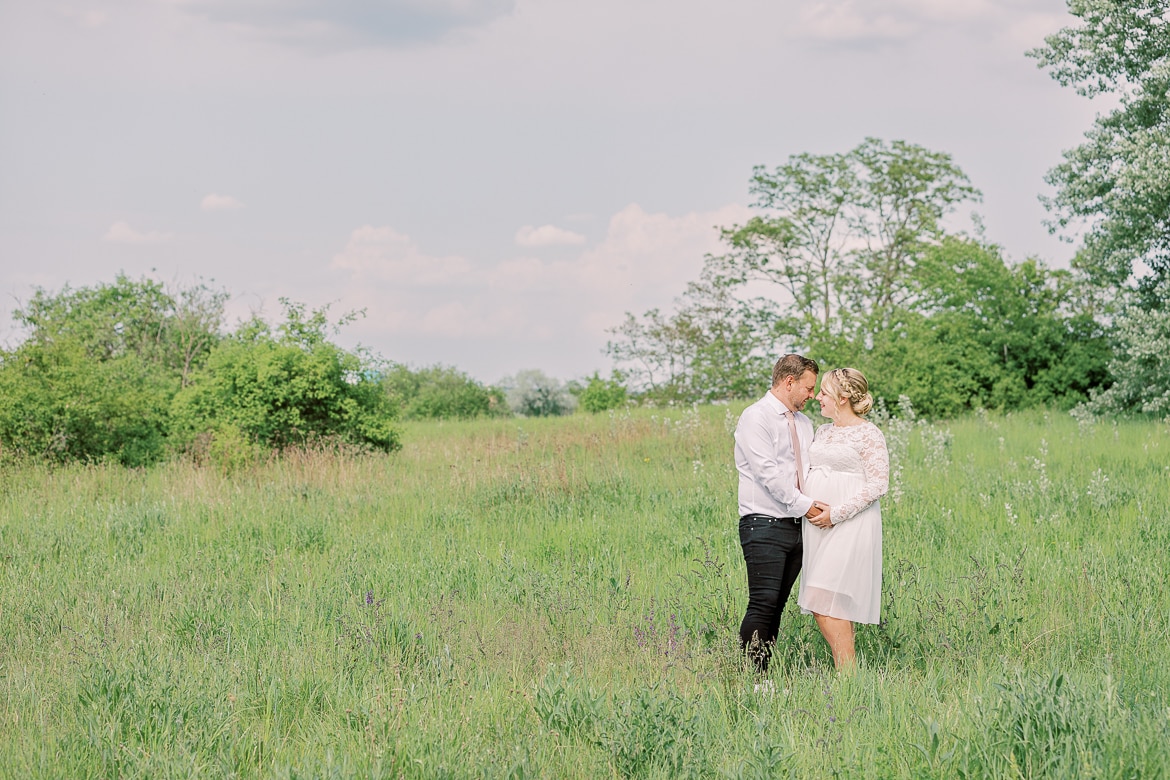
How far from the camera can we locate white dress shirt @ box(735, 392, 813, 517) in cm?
557

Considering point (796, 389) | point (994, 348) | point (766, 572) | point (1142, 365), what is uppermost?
point (994, 348)

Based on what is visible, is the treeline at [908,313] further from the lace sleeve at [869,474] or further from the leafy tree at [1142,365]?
the lace sleeve at [869,474]

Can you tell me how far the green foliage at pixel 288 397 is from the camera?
16.7 meters

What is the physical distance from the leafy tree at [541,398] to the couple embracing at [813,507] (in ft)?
142

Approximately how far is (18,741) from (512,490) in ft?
24.7

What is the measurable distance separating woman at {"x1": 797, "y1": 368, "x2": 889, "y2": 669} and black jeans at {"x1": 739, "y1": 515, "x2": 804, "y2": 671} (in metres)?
0.15

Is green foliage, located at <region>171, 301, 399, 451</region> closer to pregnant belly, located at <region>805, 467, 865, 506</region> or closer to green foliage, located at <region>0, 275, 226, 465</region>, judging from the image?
green foliage, located at <region>0, 275, 226, 465</region>

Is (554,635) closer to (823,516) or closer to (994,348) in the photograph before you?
(823,516)

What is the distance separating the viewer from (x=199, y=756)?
4246mm

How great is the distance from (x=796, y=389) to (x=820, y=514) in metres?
0.81

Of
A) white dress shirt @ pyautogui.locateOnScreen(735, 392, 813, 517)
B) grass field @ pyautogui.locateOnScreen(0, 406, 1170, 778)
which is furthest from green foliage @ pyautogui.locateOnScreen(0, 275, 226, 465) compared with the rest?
white dress shirt @ pyautogui.locateOnScreen(735, 392, 813, 517)

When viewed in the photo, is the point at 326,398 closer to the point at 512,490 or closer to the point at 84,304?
the point at 512,490

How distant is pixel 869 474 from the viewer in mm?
5492

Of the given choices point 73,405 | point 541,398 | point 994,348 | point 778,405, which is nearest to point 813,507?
point 778,405
